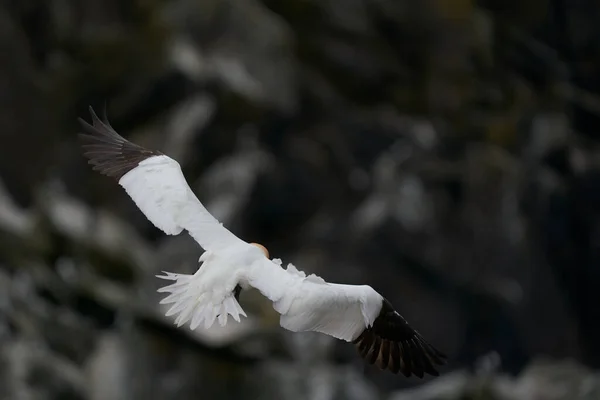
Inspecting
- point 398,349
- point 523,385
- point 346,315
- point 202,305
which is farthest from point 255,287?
point 523,385

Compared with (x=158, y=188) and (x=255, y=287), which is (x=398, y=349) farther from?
(x=158, y=188)

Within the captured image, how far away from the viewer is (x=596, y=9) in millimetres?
8172

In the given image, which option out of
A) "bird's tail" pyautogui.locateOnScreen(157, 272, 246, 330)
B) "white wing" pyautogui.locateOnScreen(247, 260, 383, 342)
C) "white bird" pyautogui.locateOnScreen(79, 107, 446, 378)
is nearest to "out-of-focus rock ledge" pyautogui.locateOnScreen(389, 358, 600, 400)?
"white bird" pyautogui.locateOnScreen(79, 107, 446, 378)

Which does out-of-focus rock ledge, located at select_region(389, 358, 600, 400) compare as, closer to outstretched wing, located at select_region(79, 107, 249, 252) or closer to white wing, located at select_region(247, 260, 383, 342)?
outstretched wing, located at select_region(79, 107, 249, 252)

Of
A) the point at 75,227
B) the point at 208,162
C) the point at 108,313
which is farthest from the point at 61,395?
the point at 208,162

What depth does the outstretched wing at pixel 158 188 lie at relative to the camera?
175 inches

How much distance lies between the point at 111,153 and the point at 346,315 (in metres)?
1.35

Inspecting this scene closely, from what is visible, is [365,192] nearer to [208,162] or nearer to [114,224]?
[208,162]

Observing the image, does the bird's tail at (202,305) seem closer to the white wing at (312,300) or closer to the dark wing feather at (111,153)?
the white wing at (312,300)

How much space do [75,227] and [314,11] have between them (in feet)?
7.00

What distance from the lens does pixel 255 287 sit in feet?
13.4

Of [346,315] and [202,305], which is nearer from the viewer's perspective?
[202,305]

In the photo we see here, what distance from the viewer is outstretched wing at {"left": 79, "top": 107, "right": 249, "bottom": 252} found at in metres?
4.43

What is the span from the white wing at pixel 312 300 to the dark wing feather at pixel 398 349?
0.15 m
